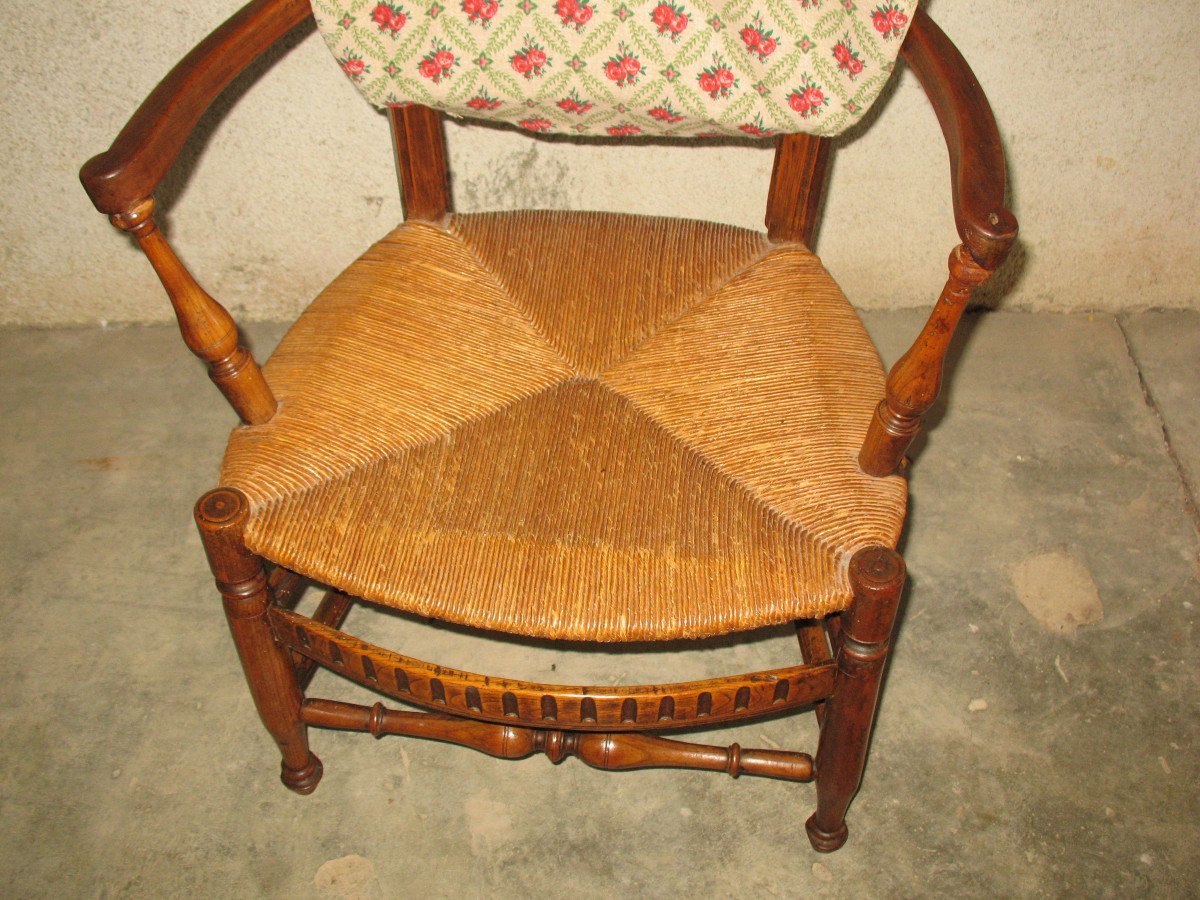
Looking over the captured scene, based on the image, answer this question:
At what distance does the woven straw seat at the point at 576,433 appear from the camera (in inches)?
40.3

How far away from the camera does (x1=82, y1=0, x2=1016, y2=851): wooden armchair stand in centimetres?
101

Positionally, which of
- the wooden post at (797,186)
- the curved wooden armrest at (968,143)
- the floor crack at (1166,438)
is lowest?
the floor crack at (1166,438)

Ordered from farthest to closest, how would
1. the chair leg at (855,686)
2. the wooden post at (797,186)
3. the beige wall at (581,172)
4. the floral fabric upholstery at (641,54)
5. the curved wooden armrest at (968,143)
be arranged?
the beige wall at (581,172)
the wooden post at (797,186)
the floral fabric upholstery at (641,54)
the chair leg at (855,686)
the curved wooden armrest at (968,143)

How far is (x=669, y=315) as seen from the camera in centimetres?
124

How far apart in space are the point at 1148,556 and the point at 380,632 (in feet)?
3.59

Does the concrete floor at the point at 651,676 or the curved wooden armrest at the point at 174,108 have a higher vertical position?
the curved wooden armrest at the point at 174,108

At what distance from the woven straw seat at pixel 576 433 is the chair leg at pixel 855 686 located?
3 centimetres

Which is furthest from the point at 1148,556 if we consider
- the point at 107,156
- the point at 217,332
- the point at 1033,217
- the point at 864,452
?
the point at 107,156

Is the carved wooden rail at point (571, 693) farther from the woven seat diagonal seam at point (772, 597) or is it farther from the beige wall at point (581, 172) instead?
the beige wall at point (581, 172)

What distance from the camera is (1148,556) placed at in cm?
162

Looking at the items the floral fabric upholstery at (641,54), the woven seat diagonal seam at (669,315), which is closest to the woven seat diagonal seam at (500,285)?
the woven seat diagonal seam at (669,315)

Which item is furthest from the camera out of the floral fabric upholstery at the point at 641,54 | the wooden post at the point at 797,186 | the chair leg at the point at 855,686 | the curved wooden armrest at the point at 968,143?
the wooden post at the point at 797,186

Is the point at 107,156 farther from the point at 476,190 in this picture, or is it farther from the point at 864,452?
the point at 476,190

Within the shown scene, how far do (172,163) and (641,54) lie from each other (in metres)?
0.47
